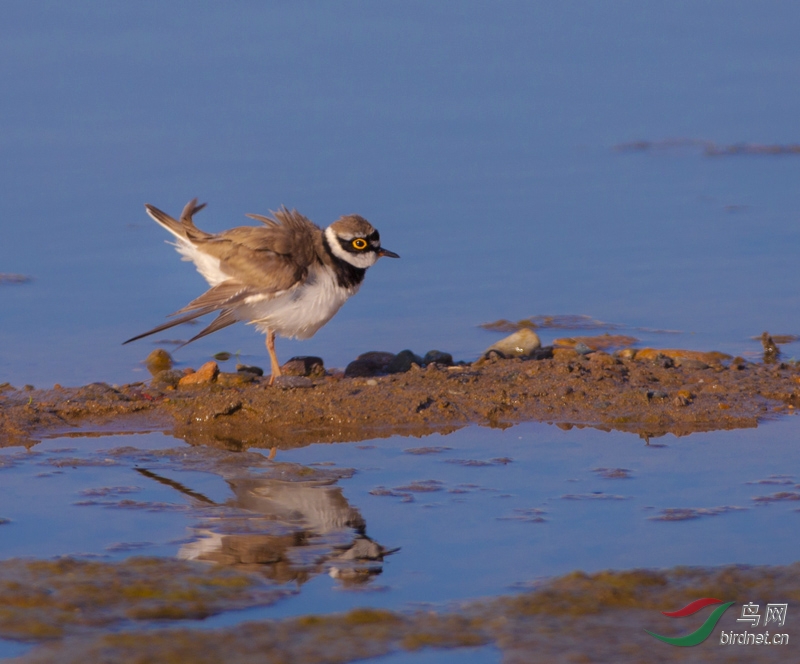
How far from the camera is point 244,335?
8.16 m

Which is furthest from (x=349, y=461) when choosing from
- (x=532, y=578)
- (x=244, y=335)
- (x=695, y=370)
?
(x=244, y=335)

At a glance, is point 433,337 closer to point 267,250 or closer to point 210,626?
point 267,250

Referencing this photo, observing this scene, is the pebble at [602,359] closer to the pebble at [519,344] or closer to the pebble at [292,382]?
the pebble at [519,344]

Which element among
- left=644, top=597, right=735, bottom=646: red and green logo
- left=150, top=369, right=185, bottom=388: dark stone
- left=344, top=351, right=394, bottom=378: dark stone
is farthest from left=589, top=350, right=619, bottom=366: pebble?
left=644, top=597, right=735, bottom=646: red and green logo

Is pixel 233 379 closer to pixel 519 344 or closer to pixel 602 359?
pixel 519 344

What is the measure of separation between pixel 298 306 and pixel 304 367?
1.23 ft

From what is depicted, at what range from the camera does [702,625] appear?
3879 millimetres

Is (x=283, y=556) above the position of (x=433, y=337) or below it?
below

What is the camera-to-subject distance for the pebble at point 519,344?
7.18 metres

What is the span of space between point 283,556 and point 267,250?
275cm

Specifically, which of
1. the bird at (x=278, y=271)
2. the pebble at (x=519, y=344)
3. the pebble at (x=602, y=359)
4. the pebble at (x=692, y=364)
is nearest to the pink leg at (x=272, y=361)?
the bird at (x=278, y=271)

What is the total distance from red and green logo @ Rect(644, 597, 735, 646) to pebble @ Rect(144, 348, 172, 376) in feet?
13.9

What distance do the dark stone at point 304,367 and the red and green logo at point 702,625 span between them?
3.28 meters

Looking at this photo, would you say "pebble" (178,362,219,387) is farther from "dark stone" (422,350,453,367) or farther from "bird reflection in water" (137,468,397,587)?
"bird reflection in water" (137,468,397,587)
